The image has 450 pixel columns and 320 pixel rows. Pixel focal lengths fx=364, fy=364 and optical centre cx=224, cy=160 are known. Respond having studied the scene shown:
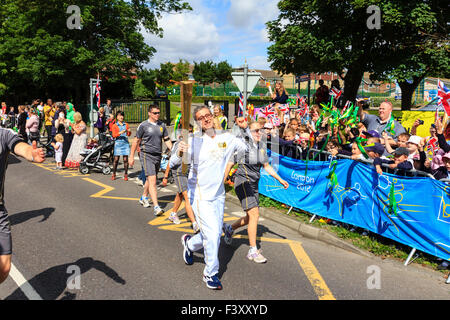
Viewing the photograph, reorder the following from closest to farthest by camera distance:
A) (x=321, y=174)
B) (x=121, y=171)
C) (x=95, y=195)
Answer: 1. (x=321, y=174)
2. (x=95, y=195)
3. (x=121, y=171)

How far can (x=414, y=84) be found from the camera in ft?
94.7

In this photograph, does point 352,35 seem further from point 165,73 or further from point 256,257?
point 165,73

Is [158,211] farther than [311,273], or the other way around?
[158,211]

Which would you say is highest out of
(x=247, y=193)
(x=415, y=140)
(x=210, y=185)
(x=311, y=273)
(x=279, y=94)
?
(x=279, y=94)

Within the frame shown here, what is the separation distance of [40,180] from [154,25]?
21.2 metres

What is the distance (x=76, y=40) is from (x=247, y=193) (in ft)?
80.0

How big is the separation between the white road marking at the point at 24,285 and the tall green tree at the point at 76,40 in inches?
827

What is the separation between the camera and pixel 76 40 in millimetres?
25250

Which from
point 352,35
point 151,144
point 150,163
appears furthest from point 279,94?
point 352,35

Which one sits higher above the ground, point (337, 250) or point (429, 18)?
point (429, 18)
